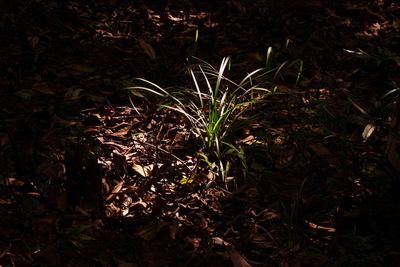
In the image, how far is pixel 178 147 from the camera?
278 centimetres

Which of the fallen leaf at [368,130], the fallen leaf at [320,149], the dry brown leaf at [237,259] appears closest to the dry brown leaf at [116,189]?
the dry brown leaf at [237,259]

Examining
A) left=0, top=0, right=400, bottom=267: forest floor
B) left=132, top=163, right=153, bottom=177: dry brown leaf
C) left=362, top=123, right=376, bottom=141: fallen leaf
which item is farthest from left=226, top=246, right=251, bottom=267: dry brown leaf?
left=362, top=123, right=376, bottom=141: fallen leaf

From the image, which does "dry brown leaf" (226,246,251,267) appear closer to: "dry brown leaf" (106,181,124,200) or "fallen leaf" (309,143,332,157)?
"dry brown leaf" (106,181,124,200)

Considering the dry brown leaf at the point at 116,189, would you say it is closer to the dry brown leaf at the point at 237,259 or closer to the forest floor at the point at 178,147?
the forest floor at the point at 178,147

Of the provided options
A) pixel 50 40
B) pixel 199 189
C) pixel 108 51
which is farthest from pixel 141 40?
pixel 199 189

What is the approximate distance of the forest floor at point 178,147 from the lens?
2.23 metres

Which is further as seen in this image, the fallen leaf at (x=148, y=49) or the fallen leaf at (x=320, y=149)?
the fallen leaf at (x=148, y=49)

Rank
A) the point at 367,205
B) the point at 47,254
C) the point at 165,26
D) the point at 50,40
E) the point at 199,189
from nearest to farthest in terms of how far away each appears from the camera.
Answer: the point at 47,254 → the point at 367,205 → the point at 199,189 → the point at 50,40 → the point at 165,26

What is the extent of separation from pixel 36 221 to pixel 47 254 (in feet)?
0.72

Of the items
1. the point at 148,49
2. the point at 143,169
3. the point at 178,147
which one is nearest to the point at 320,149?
the point at 178,147

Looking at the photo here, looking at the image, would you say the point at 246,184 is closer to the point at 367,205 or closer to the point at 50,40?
the point at 367,205

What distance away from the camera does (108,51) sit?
3.44 metres

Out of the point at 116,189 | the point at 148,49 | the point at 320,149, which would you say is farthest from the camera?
the point at 148,49

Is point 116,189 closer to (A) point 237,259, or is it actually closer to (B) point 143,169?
(B) point 143,169
